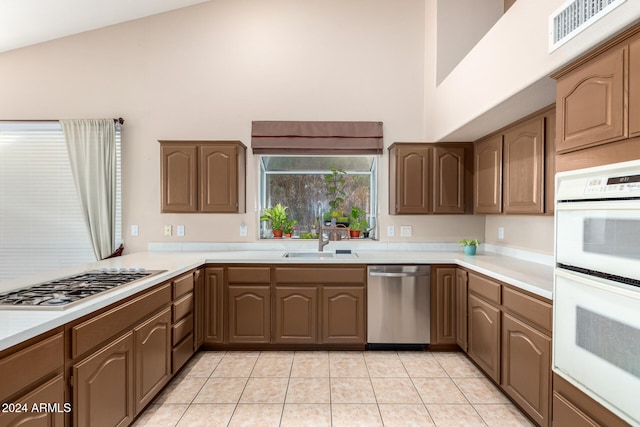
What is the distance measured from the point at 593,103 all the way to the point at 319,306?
2388mm

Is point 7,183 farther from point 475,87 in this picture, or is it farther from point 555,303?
point 555,303

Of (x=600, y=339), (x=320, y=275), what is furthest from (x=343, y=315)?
(x=600, y=339)

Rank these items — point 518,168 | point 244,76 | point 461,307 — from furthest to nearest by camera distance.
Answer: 1. point 244,76
2. point 461,307
3. point 518,168

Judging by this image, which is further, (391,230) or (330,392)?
(391,230)

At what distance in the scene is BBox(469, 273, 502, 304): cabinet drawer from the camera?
2.38 metres

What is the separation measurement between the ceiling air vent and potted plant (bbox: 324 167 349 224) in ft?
7.83

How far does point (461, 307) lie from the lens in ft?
9.73

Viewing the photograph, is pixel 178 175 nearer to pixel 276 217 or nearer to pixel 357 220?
pixel 276 217

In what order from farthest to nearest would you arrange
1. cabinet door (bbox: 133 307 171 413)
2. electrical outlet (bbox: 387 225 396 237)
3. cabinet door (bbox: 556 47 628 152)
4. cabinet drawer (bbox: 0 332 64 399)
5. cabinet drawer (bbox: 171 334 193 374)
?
1. electrical outlet (bbox: 387 225 396 237)
2. cabinet drawer (bbox: 171 334 193 374)
3. cabinet door (bbox: 133 307 171 413)
4. cabinet door (bbox: 556 47 628 152)
5. cabinet drawer (bbox: 0 332 64 399)

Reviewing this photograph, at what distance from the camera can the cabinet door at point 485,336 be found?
236 centimetres

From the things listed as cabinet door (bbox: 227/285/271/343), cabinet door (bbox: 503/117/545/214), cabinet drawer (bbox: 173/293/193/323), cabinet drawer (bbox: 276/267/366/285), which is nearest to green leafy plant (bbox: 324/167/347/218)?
cabinet drawer (bbox: 276/267/366/285)

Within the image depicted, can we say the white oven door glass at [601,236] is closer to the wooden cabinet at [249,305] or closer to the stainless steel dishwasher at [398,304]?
the stainless steel dishwasher at [398,304]

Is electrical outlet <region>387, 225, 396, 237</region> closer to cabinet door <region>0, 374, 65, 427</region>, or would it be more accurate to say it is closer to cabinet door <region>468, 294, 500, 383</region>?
cabinet door <region>468, 294, 500, 383</region>

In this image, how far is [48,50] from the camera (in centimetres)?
355
